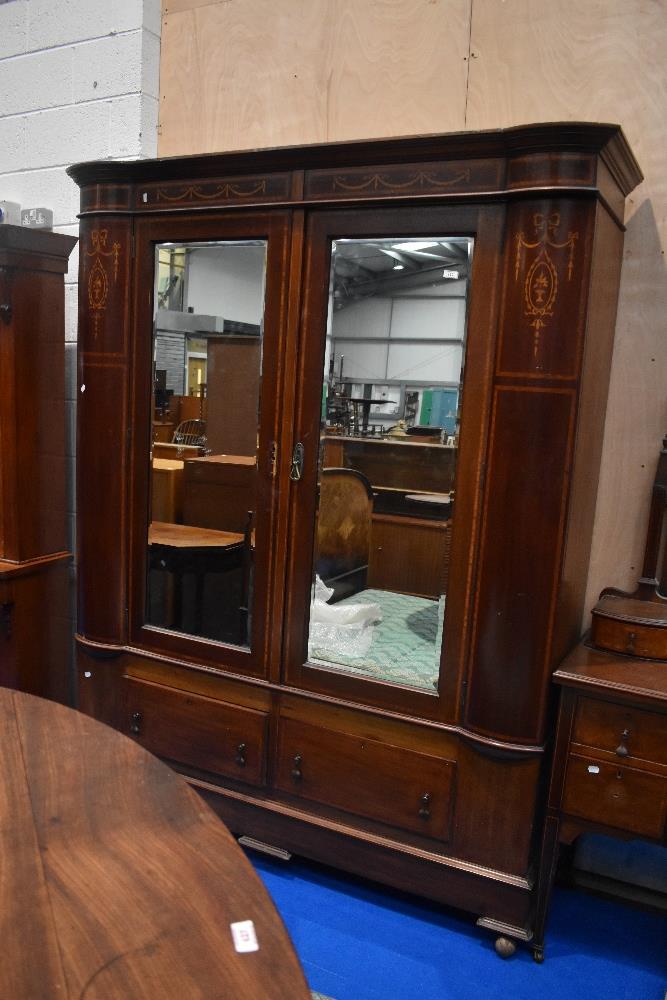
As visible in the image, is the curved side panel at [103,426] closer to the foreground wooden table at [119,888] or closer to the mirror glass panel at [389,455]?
the mirror glass panel at [389,455]

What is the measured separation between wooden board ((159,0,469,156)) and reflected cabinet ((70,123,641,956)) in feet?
2.03

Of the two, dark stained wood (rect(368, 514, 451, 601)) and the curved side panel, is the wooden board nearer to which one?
the curved side panel

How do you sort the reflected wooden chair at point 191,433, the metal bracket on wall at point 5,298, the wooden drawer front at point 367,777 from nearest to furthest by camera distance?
the wooden drawer front at point 367,777, the reflected wooden chair at point 191,433, the metal bracket on wall at point 5,298

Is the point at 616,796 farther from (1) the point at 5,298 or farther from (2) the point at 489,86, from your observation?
(1) the point at 5,298

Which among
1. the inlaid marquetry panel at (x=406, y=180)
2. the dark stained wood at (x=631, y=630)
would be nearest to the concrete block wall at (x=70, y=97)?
the inlaid marquetry panel at (x=406, y=180)

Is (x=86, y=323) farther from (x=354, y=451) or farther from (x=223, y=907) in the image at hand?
(x=223, y=907)

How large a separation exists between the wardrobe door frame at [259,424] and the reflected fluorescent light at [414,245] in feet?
1.05

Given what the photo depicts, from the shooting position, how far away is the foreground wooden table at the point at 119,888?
85 cm

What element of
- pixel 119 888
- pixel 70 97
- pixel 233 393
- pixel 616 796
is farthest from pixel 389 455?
pixel 70 97

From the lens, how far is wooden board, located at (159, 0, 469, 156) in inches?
91.4

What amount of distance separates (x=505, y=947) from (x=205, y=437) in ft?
5.65

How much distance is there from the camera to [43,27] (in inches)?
115

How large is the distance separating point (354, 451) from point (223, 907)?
1.35 meters

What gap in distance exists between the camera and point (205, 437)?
2.29 meters
